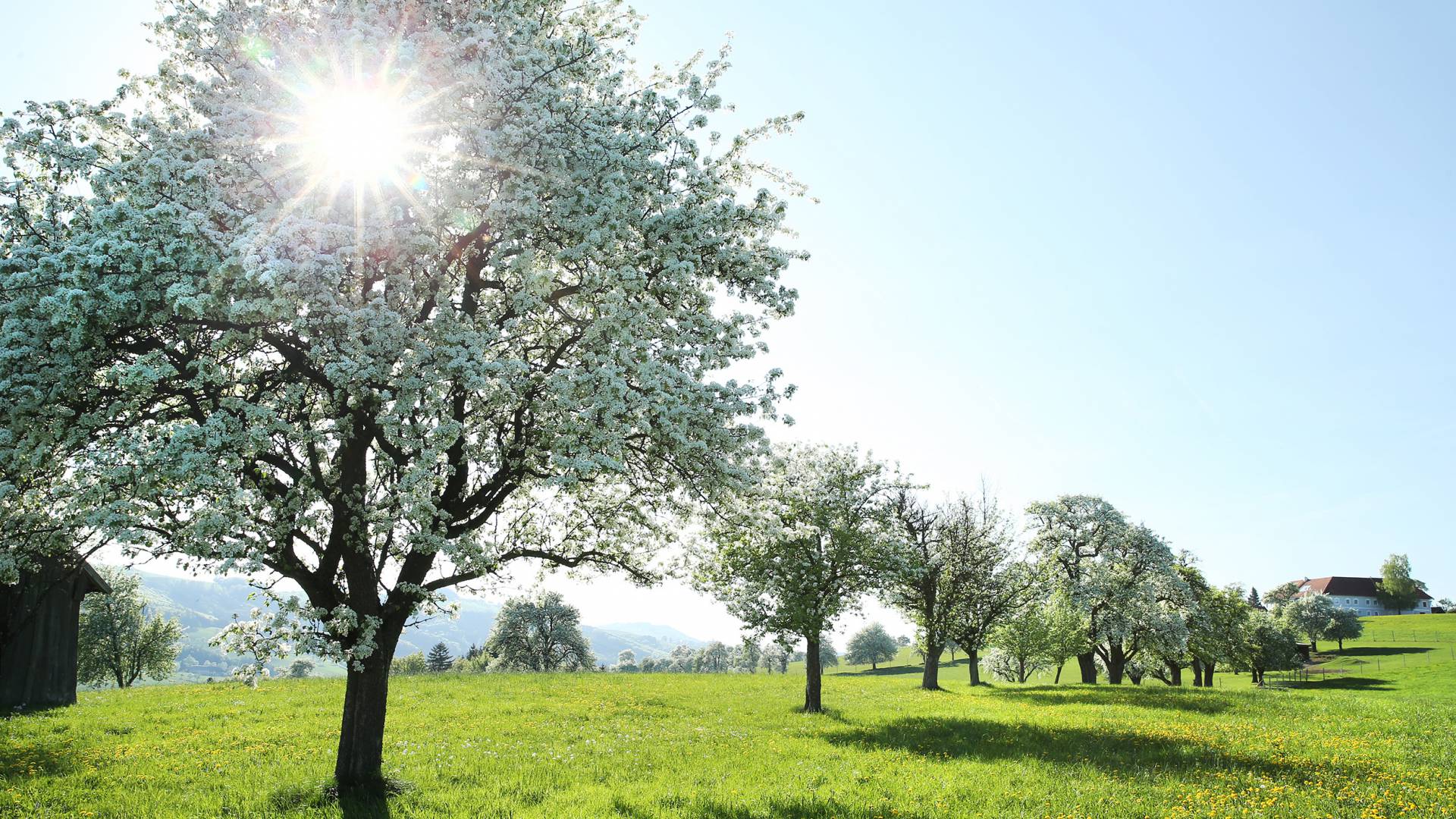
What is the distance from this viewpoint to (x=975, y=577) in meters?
48.9

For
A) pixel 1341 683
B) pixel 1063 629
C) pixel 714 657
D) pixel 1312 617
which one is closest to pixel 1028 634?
pixel 1063 629

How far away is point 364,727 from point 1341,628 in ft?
479

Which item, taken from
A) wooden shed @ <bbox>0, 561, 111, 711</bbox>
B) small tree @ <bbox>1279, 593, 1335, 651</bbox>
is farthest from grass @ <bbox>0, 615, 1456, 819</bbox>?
small tree @ <bbox>1279, 593, 1335, 651</bbox>

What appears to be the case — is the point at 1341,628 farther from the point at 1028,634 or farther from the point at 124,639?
the point at 124,639

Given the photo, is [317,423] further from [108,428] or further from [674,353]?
[674,353]

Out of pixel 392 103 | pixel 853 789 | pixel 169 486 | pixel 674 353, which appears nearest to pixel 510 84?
pixel 392 103

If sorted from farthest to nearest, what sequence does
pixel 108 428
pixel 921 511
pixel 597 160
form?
pixel 921 511 < pixel 597 160 < pixel 108 428

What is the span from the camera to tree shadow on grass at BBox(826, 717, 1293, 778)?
16.7 m

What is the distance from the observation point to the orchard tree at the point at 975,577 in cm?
4866

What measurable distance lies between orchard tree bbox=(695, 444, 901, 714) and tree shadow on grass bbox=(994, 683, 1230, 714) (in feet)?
37.0

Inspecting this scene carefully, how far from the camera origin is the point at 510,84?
1447 centimetres

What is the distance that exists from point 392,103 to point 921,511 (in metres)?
43.9

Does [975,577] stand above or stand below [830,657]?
above

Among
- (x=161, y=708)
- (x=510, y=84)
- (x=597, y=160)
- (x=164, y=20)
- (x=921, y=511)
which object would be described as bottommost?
(x=161, y=708)
